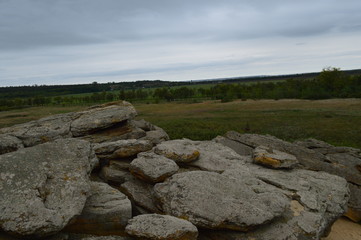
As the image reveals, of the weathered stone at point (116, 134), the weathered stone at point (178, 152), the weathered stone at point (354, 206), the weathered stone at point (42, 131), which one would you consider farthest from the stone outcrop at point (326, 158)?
the weathered stone at point (42, 131)

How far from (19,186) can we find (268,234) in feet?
28.4

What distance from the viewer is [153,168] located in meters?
13.3

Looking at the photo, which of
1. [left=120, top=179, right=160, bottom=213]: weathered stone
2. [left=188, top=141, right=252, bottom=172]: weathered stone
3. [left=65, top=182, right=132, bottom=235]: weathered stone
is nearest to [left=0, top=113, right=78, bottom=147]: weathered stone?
[left=120, top=179, right=160, bottom=213]: weathered stone

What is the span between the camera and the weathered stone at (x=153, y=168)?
13.1 m

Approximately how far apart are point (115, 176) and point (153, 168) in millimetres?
1990

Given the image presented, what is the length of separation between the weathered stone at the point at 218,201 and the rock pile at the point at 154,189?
39mm

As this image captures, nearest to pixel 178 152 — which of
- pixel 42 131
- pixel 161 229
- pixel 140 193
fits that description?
pixel 140 193

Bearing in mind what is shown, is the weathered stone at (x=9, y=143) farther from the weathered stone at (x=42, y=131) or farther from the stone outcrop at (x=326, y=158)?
the stone outcrop at (x=326, y=158)

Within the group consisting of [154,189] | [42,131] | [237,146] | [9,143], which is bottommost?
[237,146]

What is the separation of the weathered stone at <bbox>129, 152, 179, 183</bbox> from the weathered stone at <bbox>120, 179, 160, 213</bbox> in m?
0.34

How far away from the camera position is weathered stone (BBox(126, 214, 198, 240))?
899 centimetres

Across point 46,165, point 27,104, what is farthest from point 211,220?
point 27,104

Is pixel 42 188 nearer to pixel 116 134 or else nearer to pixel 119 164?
pixel 119 164

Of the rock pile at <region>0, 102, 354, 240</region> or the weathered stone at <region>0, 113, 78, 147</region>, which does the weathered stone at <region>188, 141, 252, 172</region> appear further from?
the weathered stone at <region>0, 113, 78, 147</region>
